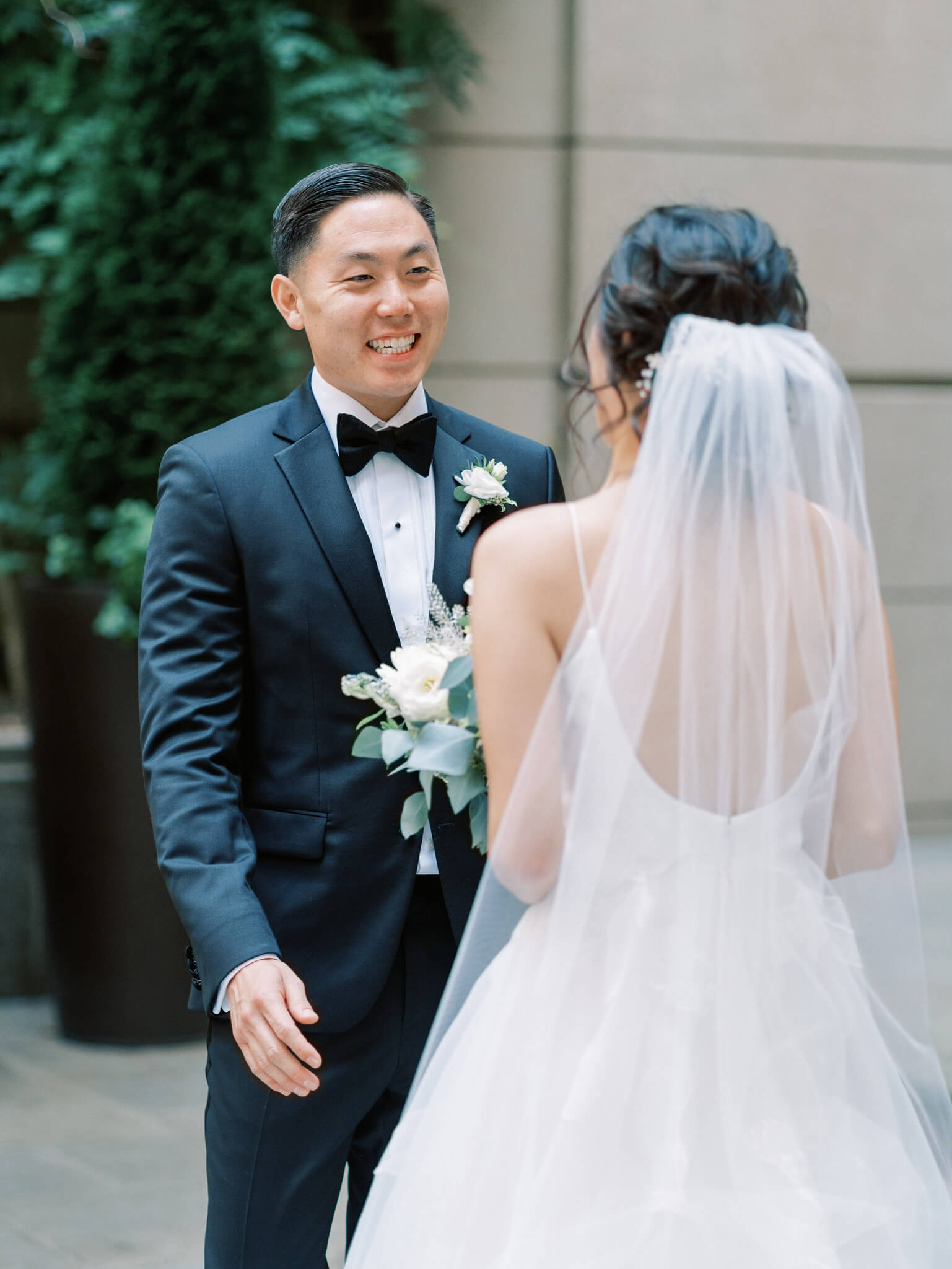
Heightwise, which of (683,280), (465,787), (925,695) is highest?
(683,280)

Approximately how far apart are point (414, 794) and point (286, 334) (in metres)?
3.48

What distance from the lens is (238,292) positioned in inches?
190

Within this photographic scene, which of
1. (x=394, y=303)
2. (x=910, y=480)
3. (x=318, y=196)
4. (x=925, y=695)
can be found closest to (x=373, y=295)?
(x=394, y=303)

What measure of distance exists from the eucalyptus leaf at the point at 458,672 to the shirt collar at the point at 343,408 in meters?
0.58

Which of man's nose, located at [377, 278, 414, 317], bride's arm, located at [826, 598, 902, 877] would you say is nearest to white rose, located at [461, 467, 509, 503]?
man's nose, located at [377, 278, 414, 317]

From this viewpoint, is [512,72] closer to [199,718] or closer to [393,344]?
[393,344]

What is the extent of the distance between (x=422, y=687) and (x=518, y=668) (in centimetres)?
32

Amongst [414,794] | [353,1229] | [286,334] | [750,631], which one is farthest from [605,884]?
[286,334]

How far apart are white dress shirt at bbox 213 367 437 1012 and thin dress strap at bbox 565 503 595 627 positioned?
2.16 feet

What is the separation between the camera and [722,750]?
1.73 meters

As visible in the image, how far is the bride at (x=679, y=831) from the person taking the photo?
1707 mm

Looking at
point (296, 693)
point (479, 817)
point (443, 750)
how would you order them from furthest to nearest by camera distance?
point (296, 693)
point (479, 817)
point (443, 750)

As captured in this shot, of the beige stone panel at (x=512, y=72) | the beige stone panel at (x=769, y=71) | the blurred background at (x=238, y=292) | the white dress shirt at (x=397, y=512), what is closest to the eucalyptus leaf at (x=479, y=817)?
the white dress shirt at (x=397, y=512)

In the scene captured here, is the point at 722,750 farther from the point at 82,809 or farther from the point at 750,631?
the point at 82,809
